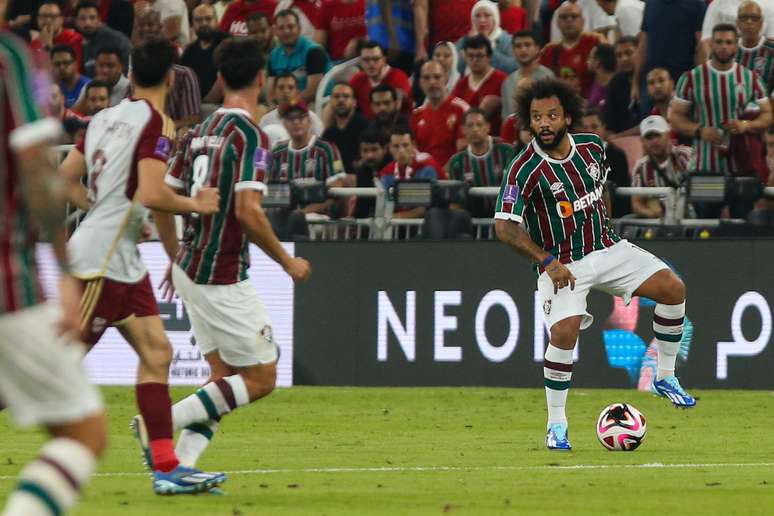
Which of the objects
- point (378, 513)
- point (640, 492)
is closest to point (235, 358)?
point (378, 513)

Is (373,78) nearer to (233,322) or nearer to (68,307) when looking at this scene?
(233,322)

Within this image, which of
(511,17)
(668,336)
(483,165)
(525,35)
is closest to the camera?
(668,336)

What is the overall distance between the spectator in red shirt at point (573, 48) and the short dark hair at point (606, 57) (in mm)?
310

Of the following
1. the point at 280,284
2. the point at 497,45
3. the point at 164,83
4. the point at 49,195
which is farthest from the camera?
the point at 497,45

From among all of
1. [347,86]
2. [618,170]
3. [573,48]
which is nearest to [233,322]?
[618,170]

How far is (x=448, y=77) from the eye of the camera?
60.2 feet

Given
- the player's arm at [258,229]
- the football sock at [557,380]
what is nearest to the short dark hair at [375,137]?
the football sock at [557,380]

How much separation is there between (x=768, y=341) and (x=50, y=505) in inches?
436

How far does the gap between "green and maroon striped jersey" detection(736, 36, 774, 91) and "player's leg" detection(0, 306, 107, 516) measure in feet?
40.0

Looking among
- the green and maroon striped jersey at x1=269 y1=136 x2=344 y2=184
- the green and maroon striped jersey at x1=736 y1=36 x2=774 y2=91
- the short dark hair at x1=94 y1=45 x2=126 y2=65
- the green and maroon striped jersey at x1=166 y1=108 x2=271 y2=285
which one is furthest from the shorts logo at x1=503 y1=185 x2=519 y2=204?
the short dark hair at x1=94 y1=45 x2=126 y2=65

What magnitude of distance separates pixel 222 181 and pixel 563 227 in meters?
3.29

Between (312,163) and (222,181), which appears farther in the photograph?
(312,163)

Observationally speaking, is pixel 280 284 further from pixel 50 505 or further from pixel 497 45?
pixel 50 505

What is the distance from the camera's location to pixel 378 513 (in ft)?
25.8
